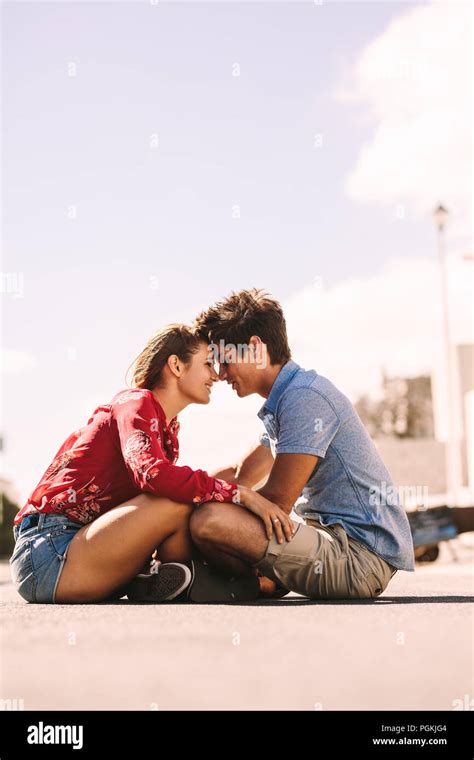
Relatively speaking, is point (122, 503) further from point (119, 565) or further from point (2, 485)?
point (2, 485)

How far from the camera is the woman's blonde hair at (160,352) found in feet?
13.7

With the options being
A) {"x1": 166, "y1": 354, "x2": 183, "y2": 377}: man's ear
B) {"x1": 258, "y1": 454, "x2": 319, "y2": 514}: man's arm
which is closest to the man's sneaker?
{"x1": 258, "y1": 454, "x2": 319, "y2": 514}: man's arm

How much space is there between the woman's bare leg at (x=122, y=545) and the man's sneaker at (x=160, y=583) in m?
0.05

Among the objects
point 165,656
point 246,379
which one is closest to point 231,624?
point 165,656

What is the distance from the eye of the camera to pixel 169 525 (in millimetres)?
3697

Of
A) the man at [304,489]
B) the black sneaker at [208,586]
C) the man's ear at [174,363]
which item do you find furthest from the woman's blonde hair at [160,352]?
the black sneaker at [208,586]

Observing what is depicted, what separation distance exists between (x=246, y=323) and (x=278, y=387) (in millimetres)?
423

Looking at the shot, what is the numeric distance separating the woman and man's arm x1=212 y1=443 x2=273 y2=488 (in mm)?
690

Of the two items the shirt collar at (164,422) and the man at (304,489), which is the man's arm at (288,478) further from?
the shirt collar at (164,422)

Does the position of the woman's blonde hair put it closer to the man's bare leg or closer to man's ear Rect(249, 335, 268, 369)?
man's ear Rect(249, 335, 268, 369)

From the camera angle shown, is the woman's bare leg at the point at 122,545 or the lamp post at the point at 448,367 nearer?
the woman's bare leg at the point at 122,545

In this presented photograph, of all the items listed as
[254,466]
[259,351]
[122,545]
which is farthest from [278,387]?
[122,545]

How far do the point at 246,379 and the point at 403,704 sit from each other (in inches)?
91.1

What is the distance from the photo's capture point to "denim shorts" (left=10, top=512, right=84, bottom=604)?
3.78 metres
